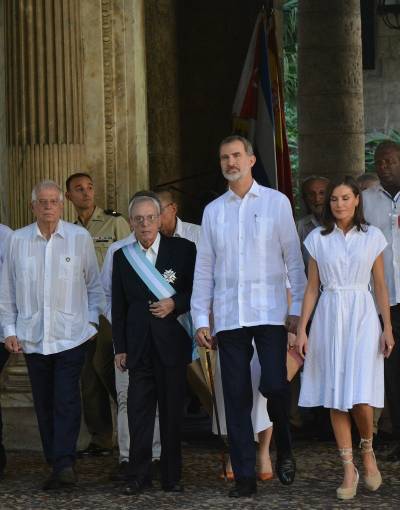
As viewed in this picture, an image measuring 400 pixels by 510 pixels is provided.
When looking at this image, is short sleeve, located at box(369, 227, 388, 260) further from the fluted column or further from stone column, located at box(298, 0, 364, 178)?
stone column, located at box(298, 0, 364, 178)

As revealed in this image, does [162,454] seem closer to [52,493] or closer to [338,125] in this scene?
[52,493]

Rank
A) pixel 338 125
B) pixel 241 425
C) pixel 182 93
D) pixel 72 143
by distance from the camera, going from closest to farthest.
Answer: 1. pixel 241 425
2. pixel 72 143
3. pixel 182 93
4. pixel 338 125

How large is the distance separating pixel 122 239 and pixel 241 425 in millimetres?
1875

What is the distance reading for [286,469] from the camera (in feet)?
29.2

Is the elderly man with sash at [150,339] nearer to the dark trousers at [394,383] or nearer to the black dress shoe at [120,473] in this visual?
the black dress shoe at [120,473]

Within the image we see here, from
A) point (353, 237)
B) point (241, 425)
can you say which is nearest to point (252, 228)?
point (353, 237)

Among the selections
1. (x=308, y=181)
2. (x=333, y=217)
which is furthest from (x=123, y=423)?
(x=308, y=181)

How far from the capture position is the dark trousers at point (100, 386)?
417 inches

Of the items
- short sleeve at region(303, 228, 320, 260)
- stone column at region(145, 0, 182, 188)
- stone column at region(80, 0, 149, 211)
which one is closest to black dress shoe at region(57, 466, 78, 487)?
short sleeve at region(303, 228, 320, 260)

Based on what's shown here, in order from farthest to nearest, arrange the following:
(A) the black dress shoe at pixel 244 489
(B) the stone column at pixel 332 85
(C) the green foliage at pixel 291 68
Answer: (C) the green foliage at pixel 291 68 < (B) the stone column at pixel 332 85 < (A) the black dress shoe at pixel 244 489

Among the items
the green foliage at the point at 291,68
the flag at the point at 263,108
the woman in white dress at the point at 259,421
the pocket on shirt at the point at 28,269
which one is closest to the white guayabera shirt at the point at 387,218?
the woman in white dress at the point at 259,421

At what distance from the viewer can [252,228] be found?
8.75 meters

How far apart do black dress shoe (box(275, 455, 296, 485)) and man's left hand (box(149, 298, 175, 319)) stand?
1062 mm

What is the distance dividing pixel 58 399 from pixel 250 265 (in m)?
1.42
